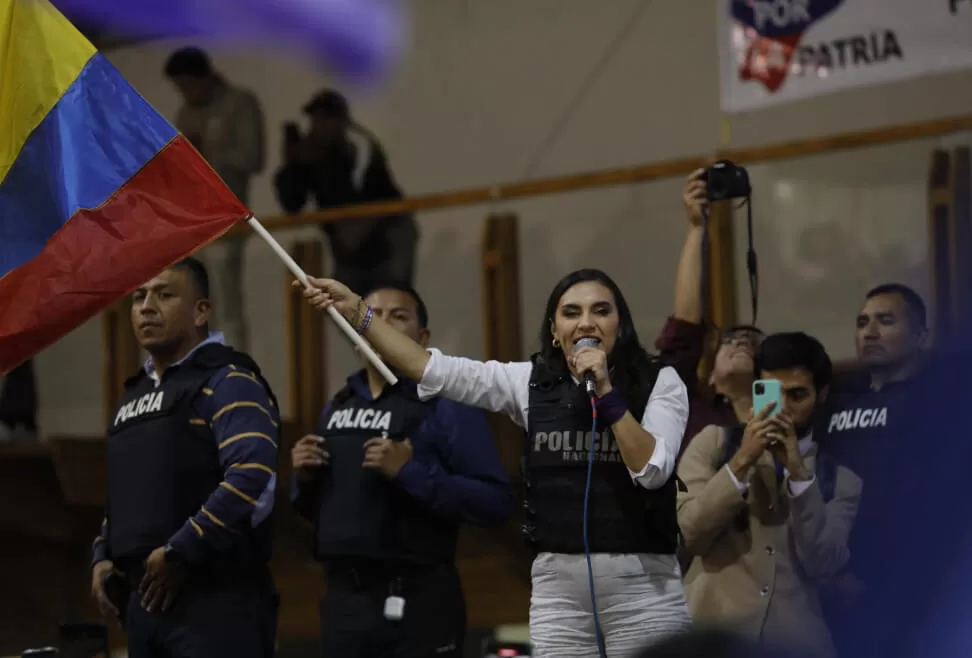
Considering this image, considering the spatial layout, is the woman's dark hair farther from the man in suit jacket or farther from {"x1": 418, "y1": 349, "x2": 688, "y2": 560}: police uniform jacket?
the man in suit jacket

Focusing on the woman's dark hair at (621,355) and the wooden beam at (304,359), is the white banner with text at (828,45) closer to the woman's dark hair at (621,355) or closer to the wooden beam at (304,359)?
the wooden beam at (304,359)

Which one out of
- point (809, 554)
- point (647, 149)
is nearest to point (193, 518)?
point (809, 554)

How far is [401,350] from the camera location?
3.92 meters

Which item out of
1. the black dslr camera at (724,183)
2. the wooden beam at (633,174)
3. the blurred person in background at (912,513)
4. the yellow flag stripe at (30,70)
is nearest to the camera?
the blurred person in background at (912,513)

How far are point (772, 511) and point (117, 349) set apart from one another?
4376 mm

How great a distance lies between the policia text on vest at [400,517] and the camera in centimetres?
471

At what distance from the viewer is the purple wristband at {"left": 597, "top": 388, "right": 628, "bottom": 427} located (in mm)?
3724

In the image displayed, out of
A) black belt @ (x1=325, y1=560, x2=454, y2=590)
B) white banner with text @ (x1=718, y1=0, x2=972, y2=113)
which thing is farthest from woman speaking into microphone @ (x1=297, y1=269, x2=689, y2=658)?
white banner with text @ (x1=718, y1=0, x2=972, y2=113)

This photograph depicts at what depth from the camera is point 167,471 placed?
452cm

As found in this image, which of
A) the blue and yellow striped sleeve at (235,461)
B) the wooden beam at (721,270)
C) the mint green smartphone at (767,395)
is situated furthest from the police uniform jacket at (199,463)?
the wooden beam at (721,270)

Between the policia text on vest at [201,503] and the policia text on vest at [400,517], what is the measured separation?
266 millimetres

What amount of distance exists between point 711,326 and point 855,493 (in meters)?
1.90

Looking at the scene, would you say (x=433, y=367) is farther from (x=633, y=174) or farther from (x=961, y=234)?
(x=633, y=174)

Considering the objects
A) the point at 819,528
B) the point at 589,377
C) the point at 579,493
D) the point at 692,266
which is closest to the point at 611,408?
the point at 589,377
